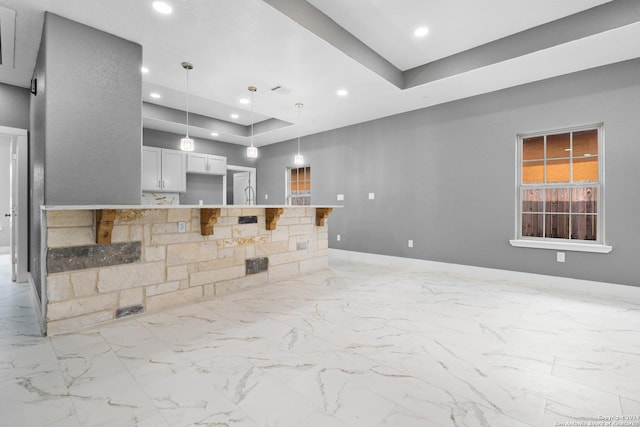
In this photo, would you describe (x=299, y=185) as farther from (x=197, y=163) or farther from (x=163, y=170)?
(x=163, y=170)

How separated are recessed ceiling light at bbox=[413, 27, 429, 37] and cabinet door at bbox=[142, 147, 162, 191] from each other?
5.22 metres

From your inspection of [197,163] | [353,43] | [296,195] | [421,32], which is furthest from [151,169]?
[421,32]

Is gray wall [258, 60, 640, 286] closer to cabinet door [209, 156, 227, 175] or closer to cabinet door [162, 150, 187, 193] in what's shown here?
cabinet door [209, 156, 227, 175]

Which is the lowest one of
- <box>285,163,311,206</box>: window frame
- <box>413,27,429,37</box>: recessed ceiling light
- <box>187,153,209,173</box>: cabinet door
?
<box>285,163,311,206</box>: window frame

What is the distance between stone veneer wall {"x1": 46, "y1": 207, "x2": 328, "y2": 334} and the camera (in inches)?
93.7

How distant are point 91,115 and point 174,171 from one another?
3.59 m

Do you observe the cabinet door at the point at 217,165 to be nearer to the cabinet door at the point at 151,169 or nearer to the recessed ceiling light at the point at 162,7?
the cabinet door at the point at 151,169

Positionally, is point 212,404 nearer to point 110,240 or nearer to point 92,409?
point 92,409

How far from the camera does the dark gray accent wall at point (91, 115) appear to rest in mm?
2717

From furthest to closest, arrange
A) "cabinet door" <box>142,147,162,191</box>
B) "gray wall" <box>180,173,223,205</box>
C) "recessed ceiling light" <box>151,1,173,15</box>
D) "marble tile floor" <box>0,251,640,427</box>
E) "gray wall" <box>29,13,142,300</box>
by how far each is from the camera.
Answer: "gray wall" <box>180,173,223,205</box> < "cabinet door" <box>142,147,162,191</box> < "gray wall" <box>29,13,142,300</box> < "recessed ceiling light" <box>151,1,173,15</box> < "marble tile floor" <box>0,251,640,427</box>

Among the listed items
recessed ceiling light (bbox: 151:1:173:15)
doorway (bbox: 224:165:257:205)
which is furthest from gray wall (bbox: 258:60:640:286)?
recessed ceiling light (bbox: 151:1:173:15)

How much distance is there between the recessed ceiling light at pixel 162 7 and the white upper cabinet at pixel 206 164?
424 cm

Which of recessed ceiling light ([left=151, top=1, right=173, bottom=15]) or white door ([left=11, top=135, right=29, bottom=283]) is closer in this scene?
recessed ceiling light ([left=151, top=1, right=173, bottom=15])

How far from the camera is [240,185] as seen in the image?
799 cm
